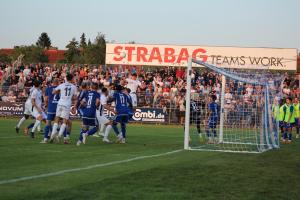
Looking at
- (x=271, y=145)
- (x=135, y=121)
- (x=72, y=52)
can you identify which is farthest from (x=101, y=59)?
(x=271, y=145)

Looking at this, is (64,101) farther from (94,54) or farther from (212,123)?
(94,54)

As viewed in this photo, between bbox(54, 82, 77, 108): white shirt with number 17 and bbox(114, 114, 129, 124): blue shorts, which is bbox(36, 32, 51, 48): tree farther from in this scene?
bbox(54, 82, 77, 108): white shirt with number 17

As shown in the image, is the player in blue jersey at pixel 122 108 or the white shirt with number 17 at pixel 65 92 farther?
the player in blue jersey at pixel 122 108

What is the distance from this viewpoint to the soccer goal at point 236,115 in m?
20.1

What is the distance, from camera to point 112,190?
8.75 m

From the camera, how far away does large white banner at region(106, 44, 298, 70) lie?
154 ft

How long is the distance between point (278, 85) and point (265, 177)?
16.4 meters

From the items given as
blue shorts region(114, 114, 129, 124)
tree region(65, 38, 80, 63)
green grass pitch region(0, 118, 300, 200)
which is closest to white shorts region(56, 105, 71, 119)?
green grass pitch region(0, 118, 300, 200)

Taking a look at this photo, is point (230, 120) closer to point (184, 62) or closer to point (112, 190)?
point (112, 190)

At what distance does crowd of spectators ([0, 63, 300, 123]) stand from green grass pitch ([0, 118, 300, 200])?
1814 cm

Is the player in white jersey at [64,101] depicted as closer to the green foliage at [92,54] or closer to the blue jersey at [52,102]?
the blue jersey at [52,102]

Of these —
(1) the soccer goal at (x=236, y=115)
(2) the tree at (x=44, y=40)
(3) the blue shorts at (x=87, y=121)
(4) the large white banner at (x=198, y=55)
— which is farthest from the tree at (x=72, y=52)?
(3) the blue shorts at (x=87, y=121)

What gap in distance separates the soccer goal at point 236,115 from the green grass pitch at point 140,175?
3.73 metres

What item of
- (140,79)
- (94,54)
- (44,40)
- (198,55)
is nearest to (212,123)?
(140,79)
